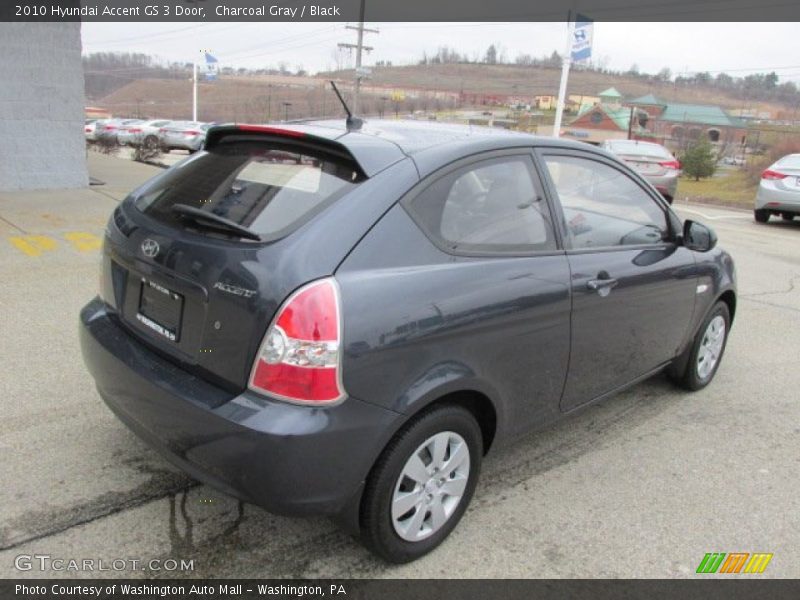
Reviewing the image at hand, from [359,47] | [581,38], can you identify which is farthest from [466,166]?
[359,47]

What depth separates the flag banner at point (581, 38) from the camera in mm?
19922

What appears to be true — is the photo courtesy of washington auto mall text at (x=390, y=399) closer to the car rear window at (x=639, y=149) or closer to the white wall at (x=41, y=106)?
the white wall at (x=41, y=106)

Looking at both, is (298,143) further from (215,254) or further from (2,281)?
(2,281)

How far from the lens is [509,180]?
299 cm

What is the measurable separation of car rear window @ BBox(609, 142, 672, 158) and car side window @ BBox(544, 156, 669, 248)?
11510 millimetres

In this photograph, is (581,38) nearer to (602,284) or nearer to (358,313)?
(602,284)

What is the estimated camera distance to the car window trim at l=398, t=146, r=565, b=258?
254 centimetres

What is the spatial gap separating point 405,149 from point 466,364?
891 millimetres

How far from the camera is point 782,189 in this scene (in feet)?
42.1

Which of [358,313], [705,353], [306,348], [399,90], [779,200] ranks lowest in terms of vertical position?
[705,353]

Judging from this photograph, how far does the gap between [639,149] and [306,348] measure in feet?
46.7

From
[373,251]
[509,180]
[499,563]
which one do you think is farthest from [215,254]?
[499,563]

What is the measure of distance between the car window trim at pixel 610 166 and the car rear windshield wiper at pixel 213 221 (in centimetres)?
144

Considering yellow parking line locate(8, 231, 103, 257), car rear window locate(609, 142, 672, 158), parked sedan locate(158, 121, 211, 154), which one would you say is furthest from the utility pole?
yellow parking line locate(8, 231, 103, 257)
